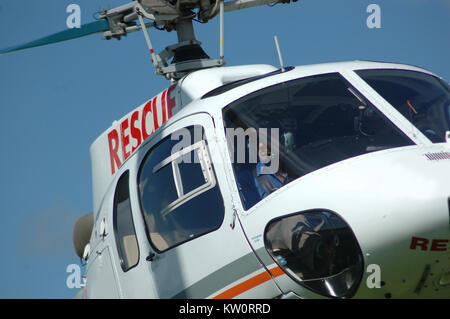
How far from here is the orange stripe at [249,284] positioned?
16.6 ft

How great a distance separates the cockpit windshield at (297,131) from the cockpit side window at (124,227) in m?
1.42

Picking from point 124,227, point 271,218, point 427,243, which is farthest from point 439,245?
point 124,227

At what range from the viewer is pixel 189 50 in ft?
29.2

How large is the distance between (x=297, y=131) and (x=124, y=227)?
6.71 feet

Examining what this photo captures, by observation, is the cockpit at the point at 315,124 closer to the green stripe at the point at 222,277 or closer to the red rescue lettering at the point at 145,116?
the green stripe at the point at 222,277

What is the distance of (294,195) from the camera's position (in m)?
5.05

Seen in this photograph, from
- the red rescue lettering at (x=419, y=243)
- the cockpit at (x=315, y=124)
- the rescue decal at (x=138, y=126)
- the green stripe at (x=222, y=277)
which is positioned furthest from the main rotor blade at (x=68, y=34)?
the red rescue lettering at (x=419, y=243)

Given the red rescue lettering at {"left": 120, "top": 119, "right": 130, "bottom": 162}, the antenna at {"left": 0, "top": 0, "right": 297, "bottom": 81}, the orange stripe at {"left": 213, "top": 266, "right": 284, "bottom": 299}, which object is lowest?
the orange stripe at {"left": 213, "top": 266, "right": 284, "bottom": 299}

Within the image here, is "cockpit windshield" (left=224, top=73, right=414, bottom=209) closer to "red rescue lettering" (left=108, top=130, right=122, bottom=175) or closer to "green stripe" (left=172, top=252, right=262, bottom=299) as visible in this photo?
"green stripe" (left=172, top=252, right=262, bottom=299)

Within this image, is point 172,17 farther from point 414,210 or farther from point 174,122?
point 414,210

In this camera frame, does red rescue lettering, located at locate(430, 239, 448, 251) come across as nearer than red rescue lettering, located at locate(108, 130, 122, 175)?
Yes

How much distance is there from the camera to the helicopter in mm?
4759

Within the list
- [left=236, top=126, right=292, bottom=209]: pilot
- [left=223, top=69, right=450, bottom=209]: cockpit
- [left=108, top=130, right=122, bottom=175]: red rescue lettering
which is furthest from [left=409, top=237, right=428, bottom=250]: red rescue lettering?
[left=108, top=130, right=122, bottom=175]: red rescue lettering

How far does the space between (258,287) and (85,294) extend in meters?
2.97
